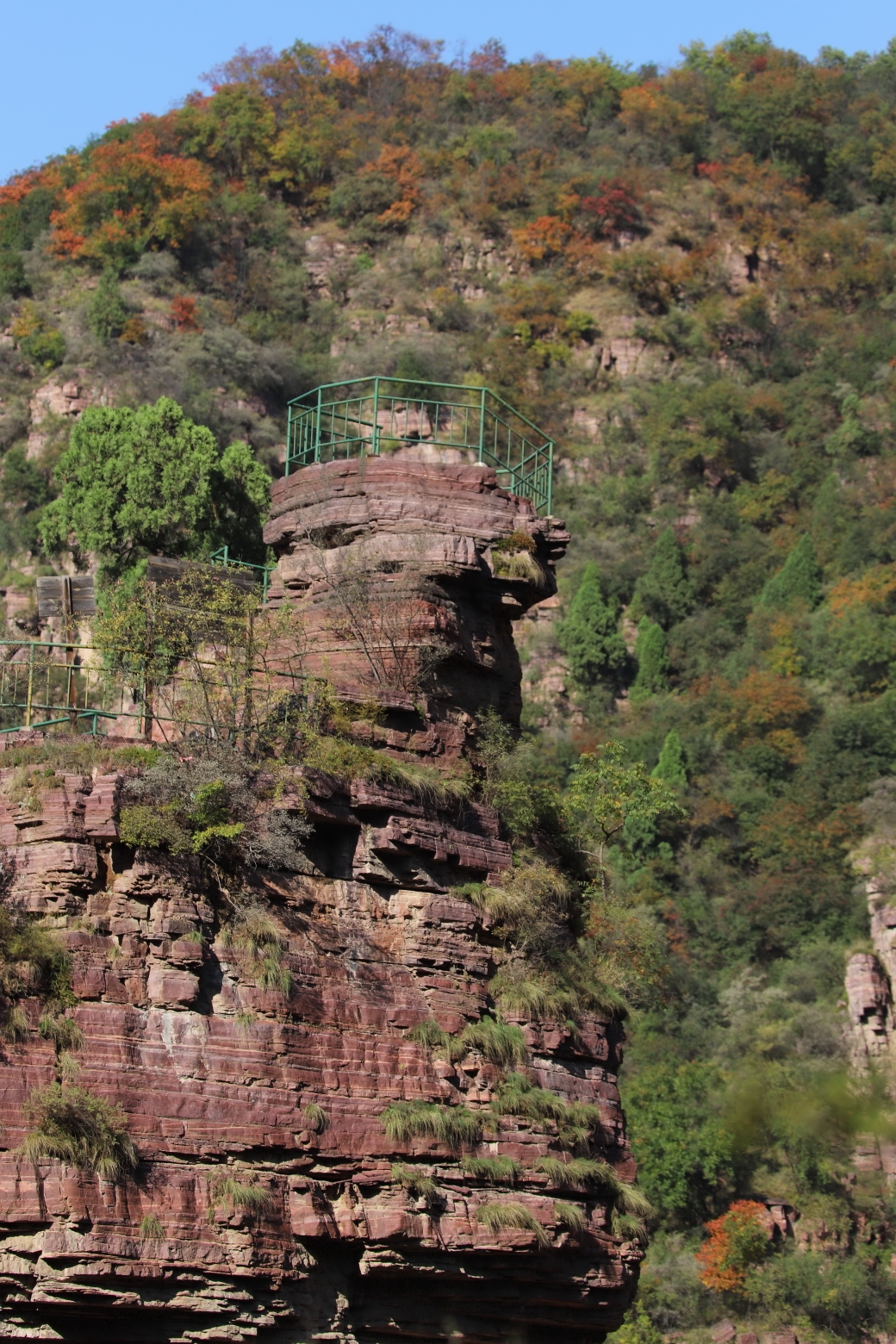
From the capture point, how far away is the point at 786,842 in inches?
2847

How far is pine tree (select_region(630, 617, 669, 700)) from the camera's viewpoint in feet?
273

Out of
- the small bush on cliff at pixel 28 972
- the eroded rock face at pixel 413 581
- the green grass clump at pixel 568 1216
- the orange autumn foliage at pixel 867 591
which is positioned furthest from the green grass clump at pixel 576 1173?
the orange autumn foliage at pixel 867 591

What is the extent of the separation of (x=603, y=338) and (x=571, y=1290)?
79.0 metres

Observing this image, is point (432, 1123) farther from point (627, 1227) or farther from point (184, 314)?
point (184, 314)

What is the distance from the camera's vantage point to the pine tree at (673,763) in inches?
2938

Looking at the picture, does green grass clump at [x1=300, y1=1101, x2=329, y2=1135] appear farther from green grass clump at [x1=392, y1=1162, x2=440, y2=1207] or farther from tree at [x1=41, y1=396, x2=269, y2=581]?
tree at [x1=41, y1=396, x2=269, y2=581]

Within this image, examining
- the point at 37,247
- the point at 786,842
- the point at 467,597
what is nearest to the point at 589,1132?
the point at 467,597

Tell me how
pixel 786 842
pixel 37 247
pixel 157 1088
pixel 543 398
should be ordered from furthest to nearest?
pixel 543 398 → pixel 37 247 → pixel 786 842 → pixel 157 1088

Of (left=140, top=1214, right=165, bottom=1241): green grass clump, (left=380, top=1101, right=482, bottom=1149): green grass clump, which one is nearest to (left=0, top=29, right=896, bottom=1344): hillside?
(left=380, top=1101, right=482, bottom=1149): green grass clump

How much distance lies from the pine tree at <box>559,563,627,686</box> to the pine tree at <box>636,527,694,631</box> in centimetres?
306

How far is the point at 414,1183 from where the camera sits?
21.6 m

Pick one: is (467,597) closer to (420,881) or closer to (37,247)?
(420,881)

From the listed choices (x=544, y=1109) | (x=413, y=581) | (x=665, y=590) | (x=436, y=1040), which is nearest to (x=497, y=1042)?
(x=436, y=1040)

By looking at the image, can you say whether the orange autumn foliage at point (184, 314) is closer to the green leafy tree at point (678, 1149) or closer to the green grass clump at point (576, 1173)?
the green leafy tree at point (678, 1149)
